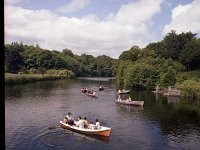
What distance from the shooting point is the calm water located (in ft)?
94.0

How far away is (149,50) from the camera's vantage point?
119125mm

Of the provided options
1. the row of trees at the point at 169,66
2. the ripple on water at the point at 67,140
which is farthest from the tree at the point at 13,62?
the ripple on water at the point at 67,140

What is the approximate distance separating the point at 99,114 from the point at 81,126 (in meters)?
11.3

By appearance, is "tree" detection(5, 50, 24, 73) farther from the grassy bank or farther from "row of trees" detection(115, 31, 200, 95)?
"row of trees" detection(115, 31, 200, 95)

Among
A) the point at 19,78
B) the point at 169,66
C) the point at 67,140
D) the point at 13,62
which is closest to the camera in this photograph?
the point at 67,140

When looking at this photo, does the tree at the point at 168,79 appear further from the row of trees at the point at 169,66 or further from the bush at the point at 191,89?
the bush at the point at 191,89

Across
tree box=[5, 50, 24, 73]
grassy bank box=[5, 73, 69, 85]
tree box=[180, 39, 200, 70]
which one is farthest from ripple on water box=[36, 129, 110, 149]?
tree box=[5, 50, 24, 73]

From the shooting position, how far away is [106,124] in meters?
37.9

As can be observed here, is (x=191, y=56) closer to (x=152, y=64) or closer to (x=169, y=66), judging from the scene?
(x=169, y=66)

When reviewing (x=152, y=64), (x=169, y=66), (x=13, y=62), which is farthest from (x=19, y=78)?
(x=169, y=66)

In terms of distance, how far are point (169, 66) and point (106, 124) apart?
2213 inches

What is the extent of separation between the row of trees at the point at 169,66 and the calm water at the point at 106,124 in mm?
28724
